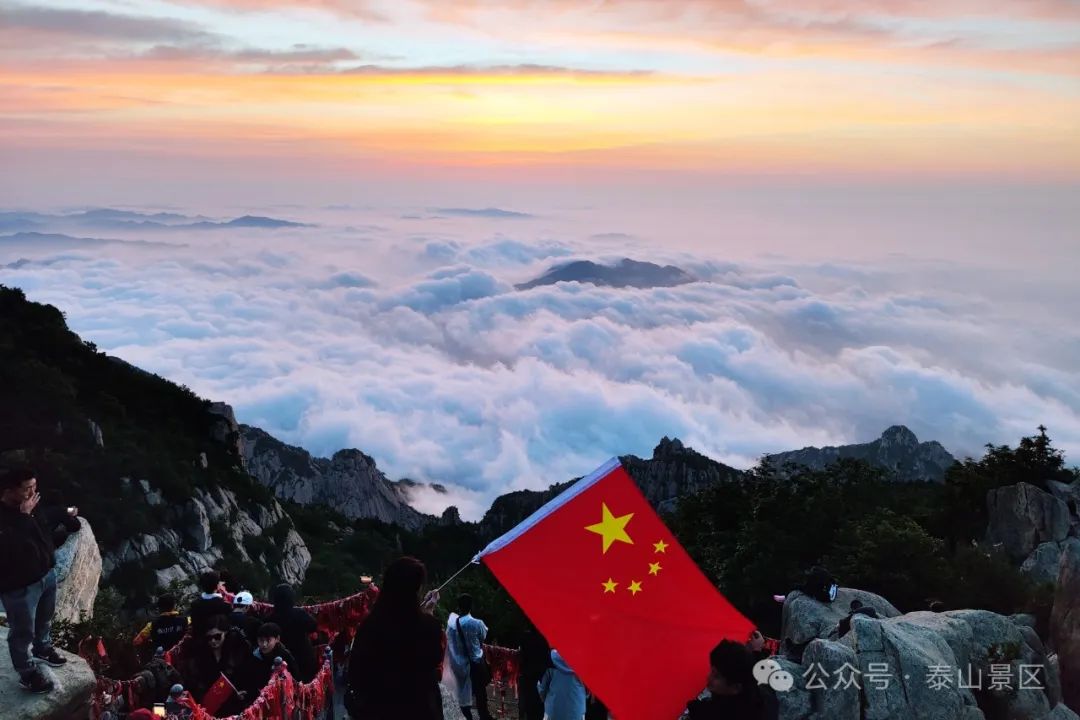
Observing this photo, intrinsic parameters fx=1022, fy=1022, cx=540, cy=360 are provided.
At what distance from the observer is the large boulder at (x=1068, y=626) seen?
51.5 feet

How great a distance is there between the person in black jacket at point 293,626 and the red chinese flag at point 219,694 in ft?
3.77

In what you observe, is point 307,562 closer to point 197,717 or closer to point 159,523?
point 159,523

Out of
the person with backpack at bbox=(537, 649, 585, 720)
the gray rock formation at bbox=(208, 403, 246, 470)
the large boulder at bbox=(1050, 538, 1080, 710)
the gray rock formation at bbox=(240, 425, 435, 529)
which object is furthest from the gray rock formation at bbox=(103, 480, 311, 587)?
the gray rock formation at bbox=(240, 425, 435, 529)

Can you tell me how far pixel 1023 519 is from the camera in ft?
93.9

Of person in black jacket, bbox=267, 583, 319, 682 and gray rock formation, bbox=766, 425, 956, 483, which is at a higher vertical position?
person in black jacket, bbox=267, 583, 319, 682

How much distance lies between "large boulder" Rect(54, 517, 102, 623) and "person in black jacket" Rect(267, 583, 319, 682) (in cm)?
639

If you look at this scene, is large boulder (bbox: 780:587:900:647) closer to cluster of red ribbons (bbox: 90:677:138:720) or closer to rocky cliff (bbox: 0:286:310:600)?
cluster of red ribbons (bbox: 90:677:138:720)

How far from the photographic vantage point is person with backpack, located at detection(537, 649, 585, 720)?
11.6 meters

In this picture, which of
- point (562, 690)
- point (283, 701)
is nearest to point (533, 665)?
point (562, 690)

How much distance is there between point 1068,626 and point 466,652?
9636mm

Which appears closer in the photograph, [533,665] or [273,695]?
[273,695]

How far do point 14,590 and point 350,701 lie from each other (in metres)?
3.67

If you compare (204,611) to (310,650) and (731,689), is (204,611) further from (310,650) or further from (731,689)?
(731,689)

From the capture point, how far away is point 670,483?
92.4 m
